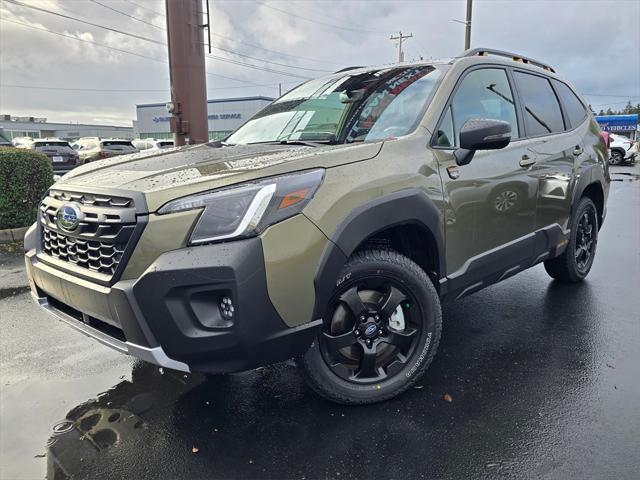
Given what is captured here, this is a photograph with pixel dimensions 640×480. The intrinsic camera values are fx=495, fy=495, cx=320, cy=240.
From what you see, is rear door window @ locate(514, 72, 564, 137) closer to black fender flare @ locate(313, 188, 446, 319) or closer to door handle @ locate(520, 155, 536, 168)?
door handle @ locate(520, 155, 536, 168)

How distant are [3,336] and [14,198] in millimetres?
3875

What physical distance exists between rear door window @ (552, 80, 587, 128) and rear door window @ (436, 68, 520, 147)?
1052mm

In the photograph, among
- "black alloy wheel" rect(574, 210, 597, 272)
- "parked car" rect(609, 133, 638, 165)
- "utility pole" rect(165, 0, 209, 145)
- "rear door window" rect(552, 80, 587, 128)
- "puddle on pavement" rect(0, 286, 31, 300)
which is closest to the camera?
"rear door window" rect(552, 80, 587, 128)

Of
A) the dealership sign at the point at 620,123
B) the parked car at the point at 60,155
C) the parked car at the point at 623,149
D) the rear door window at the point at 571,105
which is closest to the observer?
the rear door window at the point at 571,105

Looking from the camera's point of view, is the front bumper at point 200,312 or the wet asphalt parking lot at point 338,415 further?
the wet asphalt parking lot at point 338,415

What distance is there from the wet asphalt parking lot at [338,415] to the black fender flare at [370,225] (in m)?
0.71

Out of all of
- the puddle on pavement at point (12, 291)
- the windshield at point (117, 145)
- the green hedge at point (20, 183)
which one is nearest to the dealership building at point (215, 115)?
the windshield at point (117, 145)

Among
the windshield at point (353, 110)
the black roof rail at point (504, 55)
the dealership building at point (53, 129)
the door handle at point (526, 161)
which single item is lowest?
the door handle at point (526, 161)

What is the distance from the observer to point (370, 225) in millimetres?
2428

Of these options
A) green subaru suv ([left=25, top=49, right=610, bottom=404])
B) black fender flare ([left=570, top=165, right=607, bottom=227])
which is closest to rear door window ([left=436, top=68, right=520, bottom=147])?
green subaru suv ([left=25, top=49, right=610, bottom=404])

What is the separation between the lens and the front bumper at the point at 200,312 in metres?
1.99

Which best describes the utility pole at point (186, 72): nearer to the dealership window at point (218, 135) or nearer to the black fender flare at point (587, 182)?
the dealership window at point (218, 135)

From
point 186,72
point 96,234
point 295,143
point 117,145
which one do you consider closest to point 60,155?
point 117,145

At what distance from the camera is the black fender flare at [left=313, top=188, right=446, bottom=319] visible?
7.34 ft
